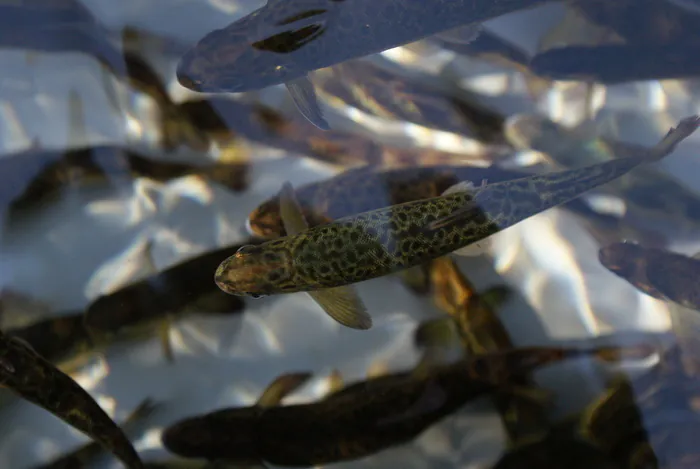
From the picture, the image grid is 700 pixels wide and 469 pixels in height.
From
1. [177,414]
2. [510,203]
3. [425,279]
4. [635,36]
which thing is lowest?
[177,414]

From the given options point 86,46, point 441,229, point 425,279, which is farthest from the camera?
point 86,46

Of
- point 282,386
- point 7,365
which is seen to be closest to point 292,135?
point 282,386

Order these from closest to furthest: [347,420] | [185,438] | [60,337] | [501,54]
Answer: [347,420], [185,438], [60,337], [501,54]

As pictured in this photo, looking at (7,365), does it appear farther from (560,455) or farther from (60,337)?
(560,455)

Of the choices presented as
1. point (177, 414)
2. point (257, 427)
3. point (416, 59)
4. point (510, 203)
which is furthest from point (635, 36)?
point (177, 414)

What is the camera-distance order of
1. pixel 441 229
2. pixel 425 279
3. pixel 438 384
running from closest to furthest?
→ pixel 441 229
pixel 438 384
pixel 425 279

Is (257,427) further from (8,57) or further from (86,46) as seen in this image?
(8,57)

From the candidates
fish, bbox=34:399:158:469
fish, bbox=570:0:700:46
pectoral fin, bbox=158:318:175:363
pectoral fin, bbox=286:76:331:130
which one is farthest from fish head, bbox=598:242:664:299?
fish, bbox=34:399:158:469
